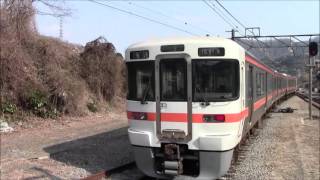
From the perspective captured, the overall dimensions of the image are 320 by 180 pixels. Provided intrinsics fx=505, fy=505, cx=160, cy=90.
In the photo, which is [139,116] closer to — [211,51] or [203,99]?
[203,99]

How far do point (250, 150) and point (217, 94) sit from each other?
5416mm

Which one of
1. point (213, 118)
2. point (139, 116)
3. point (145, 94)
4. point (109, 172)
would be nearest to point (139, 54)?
point (145, 94)

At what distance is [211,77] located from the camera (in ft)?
30.6

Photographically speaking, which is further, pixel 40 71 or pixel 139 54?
pixel 40 71

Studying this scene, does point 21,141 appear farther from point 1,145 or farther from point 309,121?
point 309,121

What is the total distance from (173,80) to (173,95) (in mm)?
282

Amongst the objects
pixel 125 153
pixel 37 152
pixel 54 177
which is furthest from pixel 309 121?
pixel 54 177

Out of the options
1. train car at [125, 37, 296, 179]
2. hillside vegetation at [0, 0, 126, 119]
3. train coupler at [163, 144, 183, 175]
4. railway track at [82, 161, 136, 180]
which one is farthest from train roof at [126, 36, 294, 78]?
hillside vegetation at [0, 0, 126, 119]

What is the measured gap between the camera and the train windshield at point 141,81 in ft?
31.7

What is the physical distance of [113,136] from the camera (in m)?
16.8

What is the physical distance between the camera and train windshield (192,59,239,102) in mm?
9320

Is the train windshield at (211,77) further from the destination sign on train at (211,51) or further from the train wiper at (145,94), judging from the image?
the train wiper at (145,94)

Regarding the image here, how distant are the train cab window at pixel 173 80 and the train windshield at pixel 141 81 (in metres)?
0.22

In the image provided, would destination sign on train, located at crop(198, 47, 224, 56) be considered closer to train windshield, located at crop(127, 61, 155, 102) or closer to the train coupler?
train windshield, located at crop(127, 61, 155, 102)
